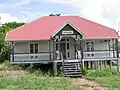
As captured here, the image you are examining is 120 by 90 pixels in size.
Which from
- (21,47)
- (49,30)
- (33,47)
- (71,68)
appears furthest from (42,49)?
(71,68)

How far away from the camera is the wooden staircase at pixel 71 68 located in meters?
31.8

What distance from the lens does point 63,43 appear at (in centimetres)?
3825

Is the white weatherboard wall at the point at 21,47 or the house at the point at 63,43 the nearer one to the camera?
the house at the point at 63,43

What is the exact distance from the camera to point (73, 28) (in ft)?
116

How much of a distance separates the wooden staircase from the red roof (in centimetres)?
393

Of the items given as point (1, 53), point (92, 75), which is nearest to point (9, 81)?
point (92, 75)

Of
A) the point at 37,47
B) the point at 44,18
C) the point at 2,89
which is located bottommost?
the point at 2,89

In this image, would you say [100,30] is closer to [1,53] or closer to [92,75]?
[92,75]

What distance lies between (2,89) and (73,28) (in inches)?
632

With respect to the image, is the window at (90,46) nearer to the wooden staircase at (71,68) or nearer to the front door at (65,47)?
the front door at (65,47)

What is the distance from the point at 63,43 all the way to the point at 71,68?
5.59 m

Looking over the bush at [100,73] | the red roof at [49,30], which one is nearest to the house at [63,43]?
the red roof at [49,30]

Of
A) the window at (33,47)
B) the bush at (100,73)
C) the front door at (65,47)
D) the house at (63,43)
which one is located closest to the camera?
the bush at (100,73)

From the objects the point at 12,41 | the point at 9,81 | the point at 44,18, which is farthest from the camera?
the point at 44,18
